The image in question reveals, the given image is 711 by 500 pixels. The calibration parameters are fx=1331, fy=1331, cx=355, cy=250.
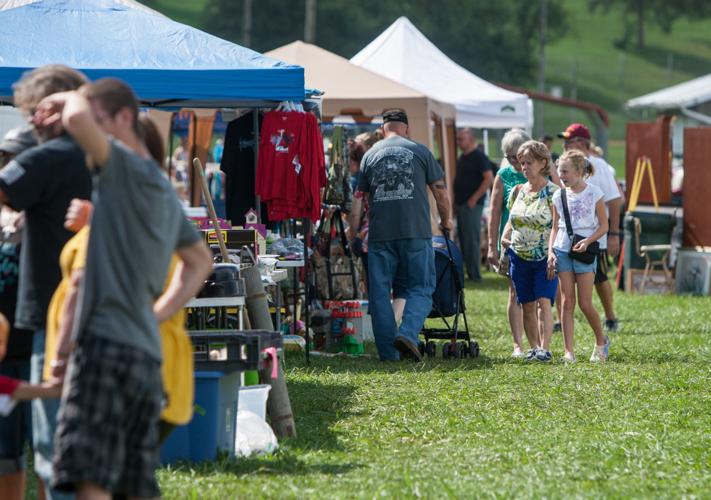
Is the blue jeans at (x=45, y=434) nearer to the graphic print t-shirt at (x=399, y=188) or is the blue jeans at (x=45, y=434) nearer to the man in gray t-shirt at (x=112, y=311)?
the man in gray t-shirt at (x=112, y=311)

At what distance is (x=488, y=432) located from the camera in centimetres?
695

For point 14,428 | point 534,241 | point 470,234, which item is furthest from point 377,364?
point 470,234

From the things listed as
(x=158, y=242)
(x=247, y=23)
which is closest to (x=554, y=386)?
(x=158, y=242)

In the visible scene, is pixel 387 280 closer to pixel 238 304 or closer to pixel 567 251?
pixel 567 251

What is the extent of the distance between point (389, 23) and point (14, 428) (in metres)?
62.1

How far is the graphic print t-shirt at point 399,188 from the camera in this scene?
978cm

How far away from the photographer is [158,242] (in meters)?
3.76

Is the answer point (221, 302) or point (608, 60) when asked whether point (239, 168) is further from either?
point (608, 60)

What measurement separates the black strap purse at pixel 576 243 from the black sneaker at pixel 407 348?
133 cm

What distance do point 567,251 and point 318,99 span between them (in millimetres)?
2739

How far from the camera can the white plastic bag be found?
6.21 metres

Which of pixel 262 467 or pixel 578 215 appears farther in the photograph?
pixel 578 215

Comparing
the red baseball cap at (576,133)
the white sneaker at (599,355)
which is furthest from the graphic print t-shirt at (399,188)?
the red baseball cap at (576,133)

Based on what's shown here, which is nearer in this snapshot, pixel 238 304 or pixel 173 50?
pixel 238 304
